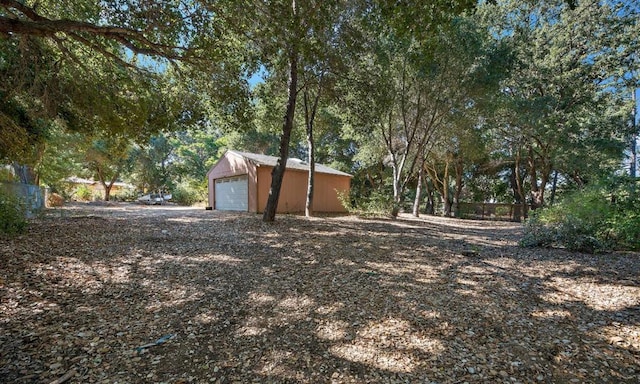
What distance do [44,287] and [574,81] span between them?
60.4 feet

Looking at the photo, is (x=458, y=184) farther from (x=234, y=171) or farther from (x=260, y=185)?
(x=234, y=171)

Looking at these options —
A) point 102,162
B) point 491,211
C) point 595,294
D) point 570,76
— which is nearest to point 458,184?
point 491,211

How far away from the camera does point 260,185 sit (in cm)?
1205

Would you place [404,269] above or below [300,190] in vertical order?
below

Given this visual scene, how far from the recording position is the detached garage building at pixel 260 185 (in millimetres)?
12156

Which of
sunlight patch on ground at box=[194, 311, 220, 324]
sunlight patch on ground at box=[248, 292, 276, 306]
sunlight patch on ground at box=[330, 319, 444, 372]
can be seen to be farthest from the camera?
sunlight patch on ground at box=[248, 292, 276, 306]

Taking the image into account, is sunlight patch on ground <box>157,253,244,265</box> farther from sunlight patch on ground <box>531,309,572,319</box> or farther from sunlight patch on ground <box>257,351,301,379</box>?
sunlight patch on ground <box>531,309,572,319</box>

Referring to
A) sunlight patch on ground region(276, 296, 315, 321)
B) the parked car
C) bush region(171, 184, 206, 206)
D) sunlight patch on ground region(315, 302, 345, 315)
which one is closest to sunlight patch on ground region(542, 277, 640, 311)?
sunlight patch on ground region(315, 302, 345, 315)

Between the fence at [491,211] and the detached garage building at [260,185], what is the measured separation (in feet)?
33.4

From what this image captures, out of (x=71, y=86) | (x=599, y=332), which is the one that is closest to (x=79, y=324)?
(x=599, y=332)

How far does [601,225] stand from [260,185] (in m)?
10.5

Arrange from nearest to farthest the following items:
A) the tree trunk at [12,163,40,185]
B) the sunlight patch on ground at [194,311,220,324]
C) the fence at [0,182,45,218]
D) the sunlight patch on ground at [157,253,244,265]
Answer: the sunlight patch on ground at [194,311,220,324], the sunlight patch on ground at [157,253,244,265], the fence at [0,182,45,218], the tree trunk at [12,163,40,185]

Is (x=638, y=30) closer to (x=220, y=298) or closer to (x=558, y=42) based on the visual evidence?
(x=558, y=42)

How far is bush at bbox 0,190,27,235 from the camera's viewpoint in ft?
16.3
